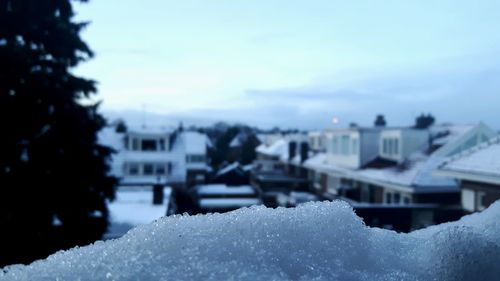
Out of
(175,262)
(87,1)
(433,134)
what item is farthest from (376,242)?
(433,134)

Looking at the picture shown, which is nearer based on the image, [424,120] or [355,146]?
[355,146]

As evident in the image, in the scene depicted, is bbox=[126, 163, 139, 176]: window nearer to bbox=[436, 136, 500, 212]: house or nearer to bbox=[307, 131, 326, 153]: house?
bbox=[307, 131, 326, 153]: house

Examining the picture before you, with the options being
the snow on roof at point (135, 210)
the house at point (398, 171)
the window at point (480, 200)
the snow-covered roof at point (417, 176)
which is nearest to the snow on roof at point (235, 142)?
the house at point (398, 171)

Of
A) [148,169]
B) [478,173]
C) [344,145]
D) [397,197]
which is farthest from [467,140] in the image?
[148,169]

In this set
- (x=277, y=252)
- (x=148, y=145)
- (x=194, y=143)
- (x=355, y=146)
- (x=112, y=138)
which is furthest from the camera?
(x=194, y=143)

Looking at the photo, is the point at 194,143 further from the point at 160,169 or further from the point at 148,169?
the point at 148,169

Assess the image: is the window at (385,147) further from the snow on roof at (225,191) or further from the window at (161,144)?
the window at (161,144)
